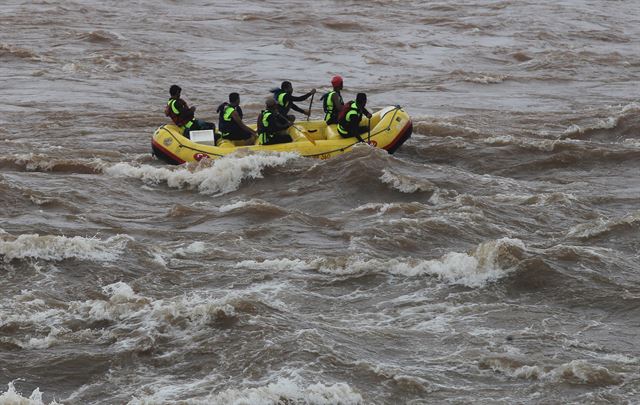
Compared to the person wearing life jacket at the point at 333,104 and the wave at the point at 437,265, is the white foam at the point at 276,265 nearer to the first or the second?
the wave at the point at 437,265

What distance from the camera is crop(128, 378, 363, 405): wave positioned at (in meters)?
8.71

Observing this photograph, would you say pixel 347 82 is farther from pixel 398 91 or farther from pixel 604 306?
pixel 604 306

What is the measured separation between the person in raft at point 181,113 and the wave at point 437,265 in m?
4.86

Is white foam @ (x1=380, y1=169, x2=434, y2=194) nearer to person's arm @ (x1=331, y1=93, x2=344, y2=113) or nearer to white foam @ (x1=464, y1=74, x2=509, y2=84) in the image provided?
person's arm @ (x1=331, y1=93, x2=344, y2=113)

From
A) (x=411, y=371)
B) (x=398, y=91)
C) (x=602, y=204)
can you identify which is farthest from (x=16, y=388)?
(x=398, y=91)

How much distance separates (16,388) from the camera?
895 cm

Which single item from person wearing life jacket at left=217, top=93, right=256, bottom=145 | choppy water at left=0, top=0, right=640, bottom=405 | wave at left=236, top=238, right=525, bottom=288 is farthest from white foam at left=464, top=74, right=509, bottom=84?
wave at left=236, top=238, right=525, bottom=288

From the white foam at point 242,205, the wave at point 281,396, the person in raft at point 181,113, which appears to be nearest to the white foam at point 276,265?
the white foam at point 242,205

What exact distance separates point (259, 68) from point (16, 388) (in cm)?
1786

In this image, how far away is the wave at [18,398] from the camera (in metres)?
8.58

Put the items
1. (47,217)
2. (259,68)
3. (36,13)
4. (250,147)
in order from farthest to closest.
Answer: (36,13) < (259,68) < (250,147) < (47,217)

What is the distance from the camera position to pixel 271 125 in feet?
51.8

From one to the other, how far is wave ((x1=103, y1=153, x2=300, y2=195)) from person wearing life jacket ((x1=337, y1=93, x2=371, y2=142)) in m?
0.88

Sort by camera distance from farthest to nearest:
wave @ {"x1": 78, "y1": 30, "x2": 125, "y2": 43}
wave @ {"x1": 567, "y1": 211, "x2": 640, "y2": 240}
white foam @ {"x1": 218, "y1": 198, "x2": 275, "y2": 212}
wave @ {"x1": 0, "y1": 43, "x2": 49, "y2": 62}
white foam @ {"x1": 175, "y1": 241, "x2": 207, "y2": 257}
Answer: wave @ {"x1": 78, "y1": 30, "x2": 125, "y2": 43} < wave @ {"x1": 0, "y1": 43, "x2": 49, "y2": 62} < white foam @ {"x1": 218, "y1": 198, "x2": 275, "y2": 212} < wave @ {"x1": 567, "y1": 211, "x2": 640, "y2": 240} < white foam @ {"x1": 175, "y1": 241, "x2": 207, "y2": 257}
